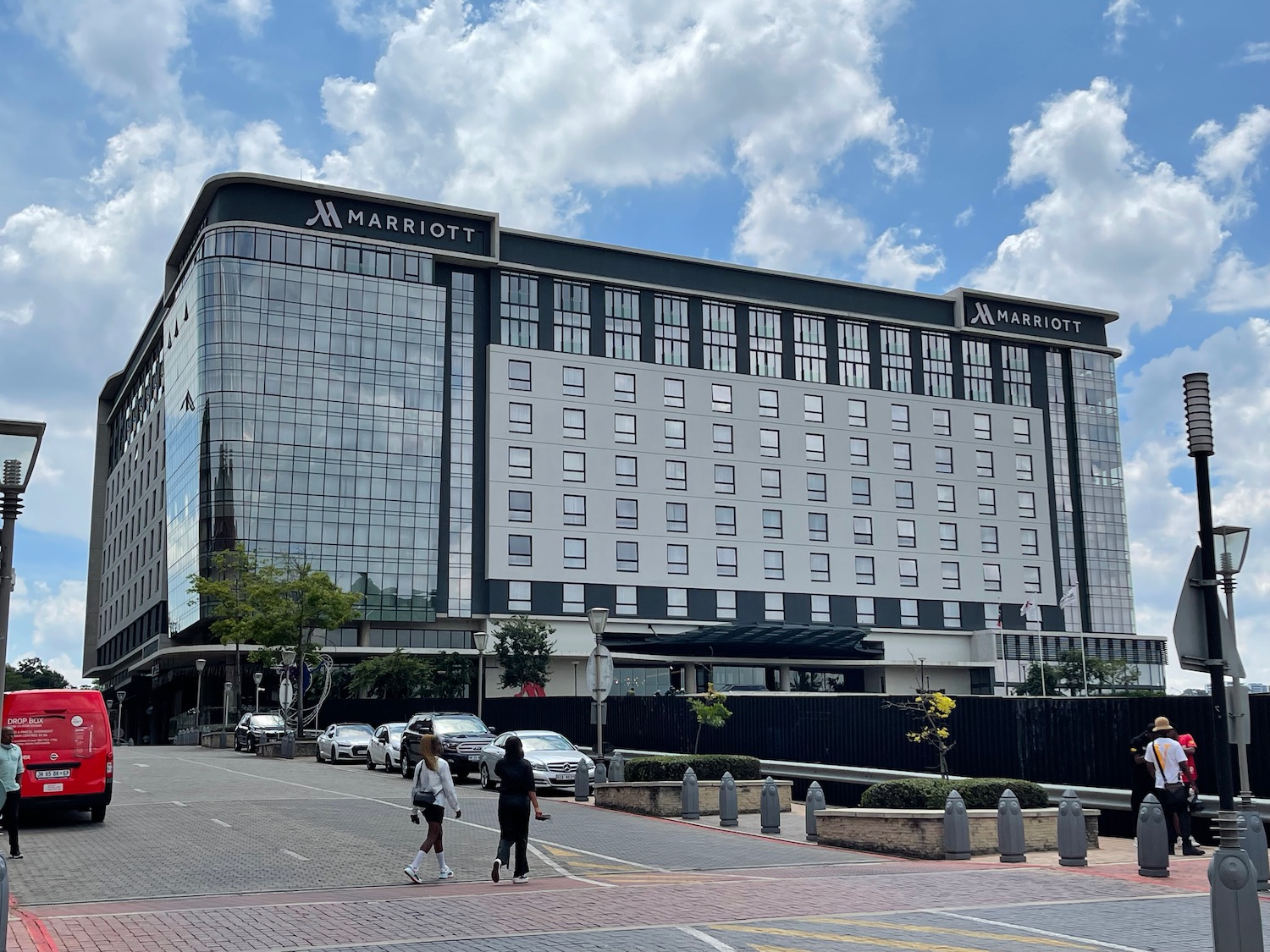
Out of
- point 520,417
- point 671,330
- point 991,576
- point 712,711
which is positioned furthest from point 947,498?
point 712,711

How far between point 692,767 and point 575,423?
56573 millimetres

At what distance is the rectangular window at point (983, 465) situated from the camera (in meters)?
94.1

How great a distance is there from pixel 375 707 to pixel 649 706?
86.4 ft

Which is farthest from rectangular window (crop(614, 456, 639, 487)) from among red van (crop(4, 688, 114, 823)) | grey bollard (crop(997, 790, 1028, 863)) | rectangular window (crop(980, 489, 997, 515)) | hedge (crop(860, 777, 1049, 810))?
grey bollard (crop(997, 790, 1028, 863))

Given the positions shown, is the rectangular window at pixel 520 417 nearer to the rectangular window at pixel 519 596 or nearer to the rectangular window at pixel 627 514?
the rectangular window at pixel 627 514

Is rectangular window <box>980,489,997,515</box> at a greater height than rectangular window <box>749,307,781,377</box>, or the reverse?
rectangular window <box>749,307,781,377</box>

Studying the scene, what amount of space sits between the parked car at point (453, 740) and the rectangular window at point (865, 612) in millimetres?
54767

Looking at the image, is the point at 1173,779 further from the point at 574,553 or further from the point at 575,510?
the point at 575,510

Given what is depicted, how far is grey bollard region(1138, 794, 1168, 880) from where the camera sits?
628 inches

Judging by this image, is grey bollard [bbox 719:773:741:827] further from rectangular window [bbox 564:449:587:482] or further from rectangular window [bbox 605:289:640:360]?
rectangular window [bbox 605:289:640:360]

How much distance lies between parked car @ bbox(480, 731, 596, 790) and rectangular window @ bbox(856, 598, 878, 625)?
57194 mm

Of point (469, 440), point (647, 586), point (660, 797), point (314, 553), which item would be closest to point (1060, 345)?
point (647, 586)

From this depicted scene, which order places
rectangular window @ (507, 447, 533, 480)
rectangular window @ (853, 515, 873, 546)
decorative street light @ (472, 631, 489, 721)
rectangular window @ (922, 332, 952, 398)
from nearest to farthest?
decorative street light @ (472, 631, 489, 721)
rectangular window @ (507, 447, 533, 480)
rectangular window @ (853, 515, 873, 546)
rectangular window @ (922, 332, 952, 398)

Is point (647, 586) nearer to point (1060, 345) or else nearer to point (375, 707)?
point (375, 707)
